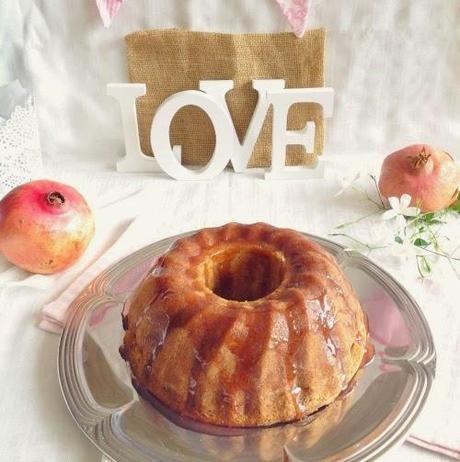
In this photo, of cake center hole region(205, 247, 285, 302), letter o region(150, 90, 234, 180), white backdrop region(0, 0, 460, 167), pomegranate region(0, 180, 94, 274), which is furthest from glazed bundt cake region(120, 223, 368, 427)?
white backdrop region(0, 0, 460, 167)

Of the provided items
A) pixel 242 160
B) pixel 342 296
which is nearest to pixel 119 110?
pixel 242 160

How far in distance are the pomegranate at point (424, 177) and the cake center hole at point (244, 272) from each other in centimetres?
34

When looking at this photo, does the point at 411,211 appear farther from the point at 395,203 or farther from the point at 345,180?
the point at 345,180

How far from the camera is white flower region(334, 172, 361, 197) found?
111 cm

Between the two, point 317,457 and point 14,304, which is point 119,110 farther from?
point 317,457

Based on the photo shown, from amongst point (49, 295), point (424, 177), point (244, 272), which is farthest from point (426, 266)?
point (49, 295)

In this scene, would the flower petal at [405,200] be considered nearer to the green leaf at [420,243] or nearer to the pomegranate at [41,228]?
the green leaf at [420,243]

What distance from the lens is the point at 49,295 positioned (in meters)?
0.90

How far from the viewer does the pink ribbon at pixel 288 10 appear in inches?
42.5

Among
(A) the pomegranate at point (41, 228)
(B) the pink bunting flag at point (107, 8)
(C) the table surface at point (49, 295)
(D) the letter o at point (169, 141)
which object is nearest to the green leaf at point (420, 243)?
(C) the table surface at point (49, 295)

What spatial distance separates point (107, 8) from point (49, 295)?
0.52m

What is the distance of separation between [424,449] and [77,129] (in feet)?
2.88

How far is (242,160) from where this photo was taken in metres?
1.19

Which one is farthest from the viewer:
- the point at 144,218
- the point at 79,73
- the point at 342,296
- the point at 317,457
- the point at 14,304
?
the point at 79,73
